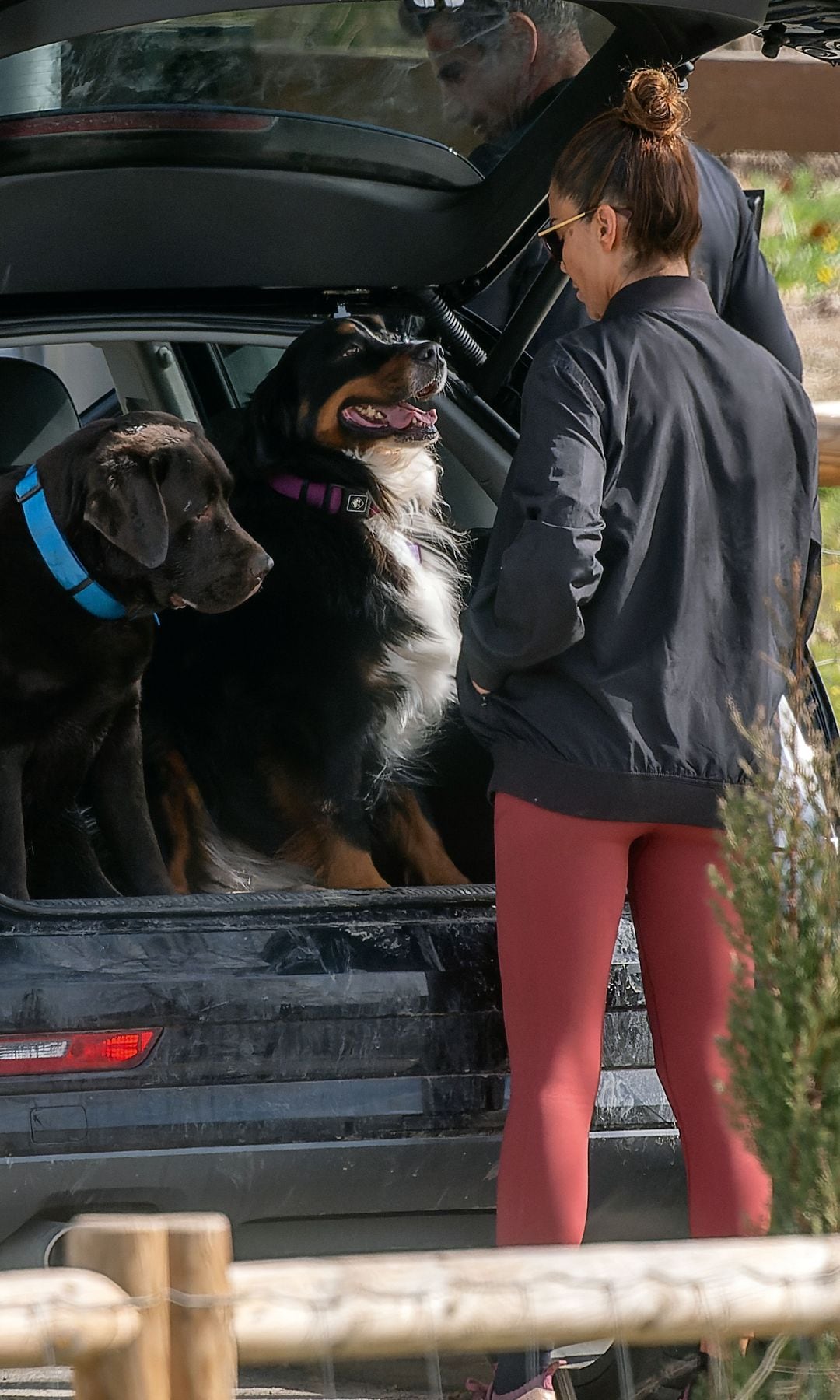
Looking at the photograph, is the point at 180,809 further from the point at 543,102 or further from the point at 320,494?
the point at 543,102

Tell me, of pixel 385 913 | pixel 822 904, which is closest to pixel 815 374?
pixel 385 913

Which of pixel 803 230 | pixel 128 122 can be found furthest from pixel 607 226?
pixel 803 230

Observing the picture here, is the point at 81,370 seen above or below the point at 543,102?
below

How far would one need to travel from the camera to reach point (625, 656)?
8.15 ft

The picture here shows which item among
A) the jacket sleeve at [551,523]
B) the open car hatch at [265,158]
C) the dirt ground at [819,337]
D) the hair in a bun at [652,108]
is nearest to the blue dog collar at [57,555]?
the open car hatch at [265,158]

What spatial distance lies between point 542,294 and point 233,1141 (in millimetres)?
2037

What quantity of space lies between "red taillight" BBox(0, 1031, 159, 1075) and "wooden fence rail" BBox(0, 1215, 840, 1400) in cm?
122

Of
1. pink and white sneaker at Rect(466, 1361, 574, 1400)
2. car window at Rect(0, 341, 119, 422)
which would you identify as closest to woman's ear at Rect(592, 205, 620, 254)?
pink and white sneaker at Rect(466, 1361, 574, 1400)

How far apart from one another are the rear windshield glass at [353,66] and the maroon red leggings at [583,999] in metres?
1.63

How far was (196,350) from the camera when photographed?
461 centimetres

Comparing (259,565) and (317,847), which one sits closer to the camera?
(259,565)

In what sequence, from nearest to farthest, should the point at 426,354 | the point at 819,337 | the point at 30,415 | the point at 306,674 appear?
the point at 426,354 → the point at 306,674 → the point at 30,415 → the point at 819,337

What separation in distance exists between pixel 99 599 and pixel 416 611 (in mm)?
1003

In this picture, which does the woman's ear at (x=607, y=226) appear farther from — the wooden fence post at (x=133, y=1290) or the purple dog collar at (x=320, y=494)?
the wooden fence post at (x=133, y=1290)
